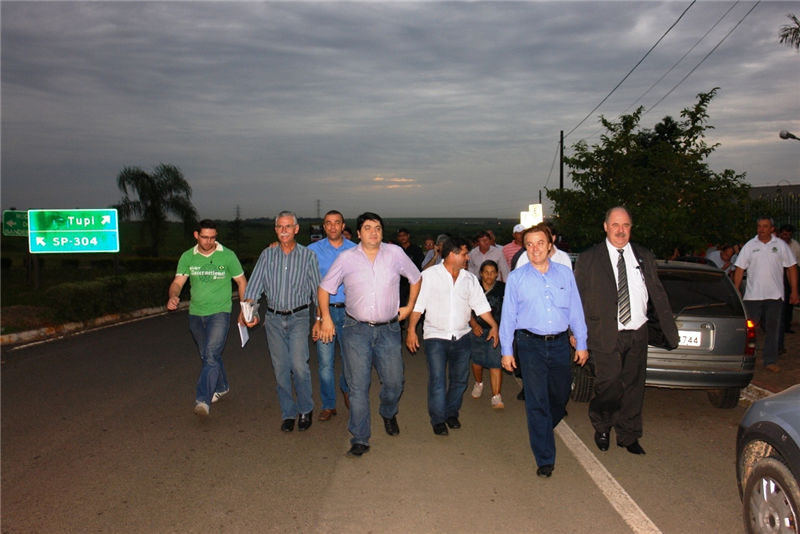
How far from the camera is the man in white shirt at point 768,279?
9219 mm

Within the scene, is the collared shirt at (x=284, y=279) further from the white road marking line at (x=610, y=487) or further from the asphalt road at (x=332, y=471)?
the white road marking line at (x=610, y=487)

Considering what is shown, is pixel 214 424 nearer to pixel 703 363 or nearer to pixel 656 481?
pixel 656 481

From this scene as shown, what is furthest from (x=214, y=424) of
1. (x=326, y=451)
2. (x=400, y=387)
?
(x=400, y=387)

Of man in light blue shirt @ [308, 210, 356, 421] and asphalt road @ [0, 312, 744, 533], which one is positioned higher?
man in light blue shirt @ [308, 210, 356, 421]

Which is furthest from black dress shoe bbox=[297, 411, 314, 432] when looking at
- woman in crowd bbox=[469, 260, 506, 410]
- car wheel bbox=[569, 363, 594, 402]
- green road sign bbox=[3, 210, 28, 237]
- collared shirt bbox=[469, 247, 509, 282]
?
green road sign bbox=[3, 210, 28, 237]

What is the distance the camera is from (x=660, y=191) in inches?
543

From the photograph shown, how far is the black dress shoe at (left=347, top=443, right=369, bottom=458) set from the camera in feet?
19.0

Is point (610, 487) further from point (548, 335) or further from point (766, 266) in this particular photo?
point (766, 266)

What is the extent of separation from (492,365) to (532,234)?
2.50 metres

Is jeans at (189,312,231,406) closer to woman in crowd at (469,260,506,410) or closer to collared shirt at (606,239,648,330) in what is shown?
woman in crowd at (469,260,506,410)

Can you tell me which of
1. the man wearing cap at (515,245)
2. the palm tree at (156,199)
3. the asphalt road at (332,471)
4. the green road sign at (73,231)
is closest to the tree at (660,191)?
the man wearing cap at (515,245)

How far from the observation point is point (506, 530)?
4230 mm

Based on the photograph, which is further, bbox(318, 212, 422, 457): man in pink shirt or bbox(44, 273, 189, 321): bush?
bbox(44, 273, 189, 321): bush

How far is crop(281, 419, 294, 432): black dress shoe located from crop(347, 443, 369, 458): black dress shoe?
0.93 meters
